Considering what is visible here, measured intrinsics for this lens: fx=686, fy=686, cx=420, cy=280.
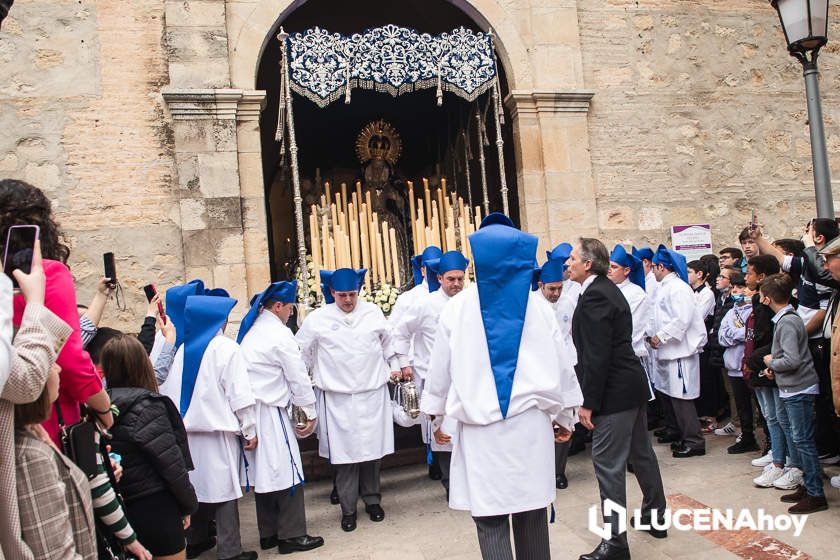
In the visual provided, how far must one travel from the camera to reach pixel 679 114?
9.25 meters

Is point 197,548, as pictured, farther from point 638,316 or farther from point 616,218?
point 616,218

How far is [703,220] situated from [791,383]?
15.7ft

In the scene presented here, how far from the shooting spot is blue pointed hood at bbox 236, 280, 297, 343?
16.7 ft

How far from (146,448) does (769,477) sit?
4.52 meters

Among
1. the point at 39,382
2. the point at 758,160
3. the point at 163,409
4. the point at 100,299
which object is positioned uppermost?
the point at 758,160

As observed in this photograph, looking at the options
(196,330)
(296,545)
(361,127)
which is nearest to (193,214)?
(196,330)

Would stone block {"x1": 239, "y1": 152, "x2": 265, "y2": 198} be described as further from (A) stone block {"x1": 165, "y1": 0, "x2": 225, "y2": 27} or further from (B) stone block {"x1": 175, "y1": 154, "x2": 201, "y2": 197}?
(A) stone block {"x1": 165, "y1": 0, "x2": 225, "y2": 27}

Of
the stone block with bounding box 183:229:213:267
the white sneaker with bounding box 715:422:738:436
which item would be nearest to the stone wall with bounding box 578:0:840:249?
the white sneaker with bounding box 715:422:738:436

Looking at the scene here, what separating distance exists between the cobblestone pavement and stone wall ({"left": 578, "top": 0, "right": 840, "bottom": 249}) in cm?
368

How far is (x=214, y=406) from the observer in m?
4.63

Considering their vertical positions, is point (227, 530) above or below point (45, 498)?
below

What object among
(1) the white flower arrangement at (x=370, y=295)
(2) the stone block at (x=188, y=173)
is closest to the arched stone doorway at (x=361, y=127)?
(1) the white flower arrangement at (x=370, y=295)

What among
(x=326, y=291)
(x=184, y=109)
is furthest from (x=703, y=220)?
(x=184, y=109)

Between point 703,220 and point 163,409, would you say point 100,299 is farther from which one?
point 703,220
